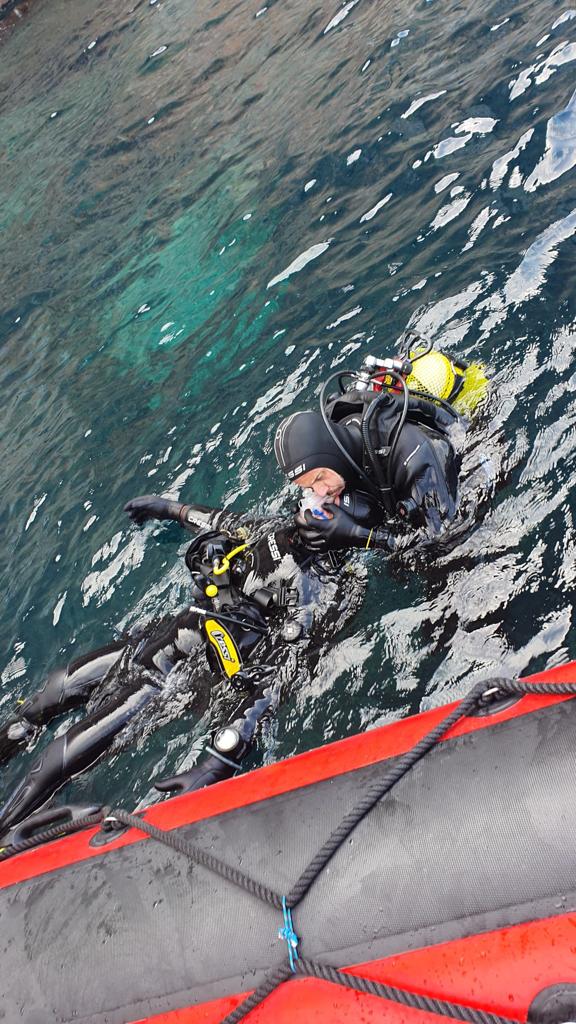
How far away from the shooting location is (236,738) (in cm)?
382

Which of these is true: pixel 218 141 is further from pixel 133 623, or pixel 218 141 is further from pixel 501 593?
pixel 501 593

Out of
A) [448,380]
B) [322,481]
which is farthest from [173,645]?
[448,380]

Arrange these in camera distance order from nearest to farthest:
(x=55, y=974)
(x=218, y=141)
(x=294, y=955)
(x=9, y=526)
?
(x=294, y=955)
(x=55, y=974)
(x=9, y=526)
(x=218, y=141)

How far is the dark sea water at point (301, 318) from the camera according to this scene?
4273 mm

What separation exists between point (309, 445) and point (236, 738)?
1.54 meters

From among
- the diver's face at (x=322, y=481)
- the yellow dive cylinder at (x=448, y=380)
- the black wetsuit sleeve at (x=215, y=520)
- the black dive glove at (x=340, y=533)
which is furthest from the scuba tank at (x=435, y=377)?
the black wetsuit sleeve at (x=215, y=520)

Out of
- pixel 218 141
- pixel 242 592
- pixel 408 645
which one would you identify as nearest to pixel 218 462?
pixel 242 592

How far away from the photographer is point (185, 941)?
2.39m

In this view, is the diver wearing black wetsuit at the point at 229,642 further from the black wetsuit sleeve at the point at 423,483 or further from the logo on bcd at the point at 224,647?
the black wetsuit sleeve at the point at 423,483

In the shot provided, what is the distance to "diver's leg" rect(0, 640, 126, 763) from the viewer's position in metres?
4.85

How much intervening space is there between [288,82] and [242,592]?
10.4 meters

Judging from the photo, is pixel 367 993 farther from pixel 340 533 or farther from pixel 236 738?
pixel 340 533

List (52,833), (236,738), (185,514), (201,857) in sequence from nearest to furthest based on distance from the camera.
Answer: (201,857)
(52,833)
(236,738)
(185,514)

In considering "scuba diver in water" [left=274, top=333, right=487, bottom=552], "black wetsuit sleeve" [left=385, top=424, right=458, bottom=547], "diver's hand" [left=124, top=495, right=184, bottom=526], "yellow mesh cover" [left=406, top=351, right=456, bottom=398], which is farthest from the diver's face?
"diver's hand" [left=124, top=495, right=184, bottom=526]
